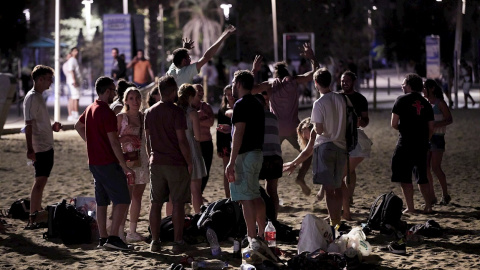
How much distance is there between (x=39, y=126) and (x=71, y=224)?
48.7 inches

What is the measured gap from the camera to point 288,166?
30.4 feet

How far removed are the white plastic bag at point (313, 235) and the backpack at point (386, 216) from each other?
1.49 m

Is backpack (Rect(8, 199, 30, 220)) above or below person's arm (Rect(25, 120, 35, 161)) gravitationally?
below

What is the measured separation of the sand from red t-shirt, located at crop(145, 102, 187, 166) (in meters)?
0.91

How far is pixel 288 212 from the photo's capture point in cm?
1121

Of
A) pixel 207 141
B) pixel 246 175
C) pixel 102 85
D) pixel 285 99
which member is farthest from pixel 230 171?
pixel 285 99

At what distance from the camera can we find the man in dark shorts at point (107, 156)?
8.60 m

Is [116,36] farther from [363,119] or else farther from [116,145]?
[116,145]

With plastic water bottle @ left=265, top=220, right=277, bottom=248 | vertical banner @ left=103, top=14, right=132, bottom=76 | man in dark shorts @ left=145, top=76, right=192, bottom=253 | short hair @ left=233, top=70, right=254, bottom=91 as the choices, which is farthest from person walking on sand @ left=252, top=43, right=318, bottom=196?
vertical banner @ left=103, top=14, right=132, bottom=76

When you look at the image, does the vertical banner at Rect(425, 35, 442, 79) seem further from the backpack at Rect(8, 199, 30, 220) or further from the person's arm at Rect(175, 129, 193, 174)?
the person's arm at Rect(175, 129, 193, 174)

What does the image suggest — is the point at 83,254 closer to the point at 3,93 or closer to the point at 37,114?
the point at 37,114

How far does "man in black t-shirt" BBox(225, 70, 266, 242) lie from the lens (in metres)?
8.35

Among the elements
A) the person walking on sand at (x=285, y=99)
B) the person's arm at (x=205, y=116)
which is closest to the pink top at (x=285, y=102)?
the person walking on sand at (x=285, y=99)

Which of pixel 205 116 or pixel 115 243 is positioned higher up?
pixel 205 116
